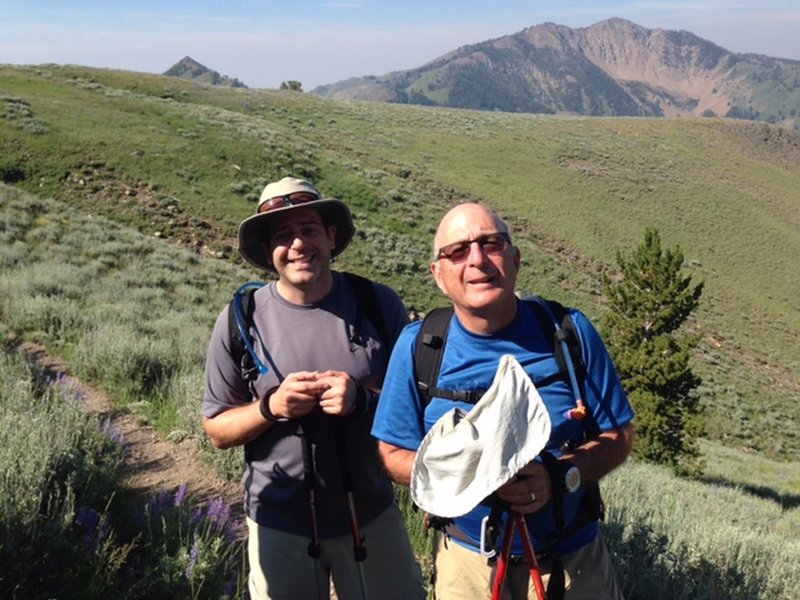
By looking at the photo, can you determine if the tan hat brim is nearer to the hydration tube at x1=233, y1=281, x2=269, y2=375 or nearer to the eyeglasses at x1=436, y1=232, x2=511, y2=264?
the hydration tube at x1=233, y1=281, x2=269, y2=375

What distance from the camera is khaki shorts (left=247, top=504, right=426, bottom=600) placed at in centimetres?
256

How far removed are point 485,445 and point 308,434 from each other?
947 mm

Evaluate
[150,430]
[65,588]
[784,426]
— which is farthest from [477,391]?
[784,426]

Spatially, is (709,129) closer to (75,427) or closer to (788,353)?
(788,353)

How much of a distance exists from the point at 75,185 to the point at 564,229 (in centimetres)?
2963

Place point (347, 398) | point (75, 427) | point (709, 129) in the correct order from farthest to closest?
point (709, 129) → point (75, 427) → point (347, 398)

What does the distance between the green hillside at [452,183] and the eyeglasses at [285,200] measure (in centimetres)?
2007

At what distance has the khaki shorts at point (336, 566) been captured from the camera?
256 cm

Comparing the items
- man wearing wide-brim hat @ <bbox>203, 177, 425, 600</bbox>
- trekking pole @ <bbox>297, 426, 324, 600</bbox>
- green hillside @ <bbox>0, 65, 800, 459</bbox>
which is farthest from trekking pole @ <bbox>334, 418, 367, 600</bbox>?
green hillside @ <bbox>0, 65, 800, 459</bbox>

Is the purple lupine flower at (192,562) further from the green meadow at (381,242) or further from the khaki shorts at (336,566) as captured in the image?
the khaki shorts at (336,566)

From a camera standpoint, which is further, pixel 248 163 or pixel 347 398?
pixel 248 163

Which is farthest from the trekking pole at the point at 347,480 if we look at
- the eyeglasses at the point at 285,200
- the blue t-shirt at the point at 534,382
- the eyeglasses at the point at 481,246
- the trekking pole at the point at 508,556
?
the eyeglasses at the point at 285,200

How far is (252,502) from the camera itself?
2.63 m

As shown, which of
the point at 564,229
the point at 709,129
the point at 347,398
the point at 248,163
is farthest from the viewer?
the point at 709,129
